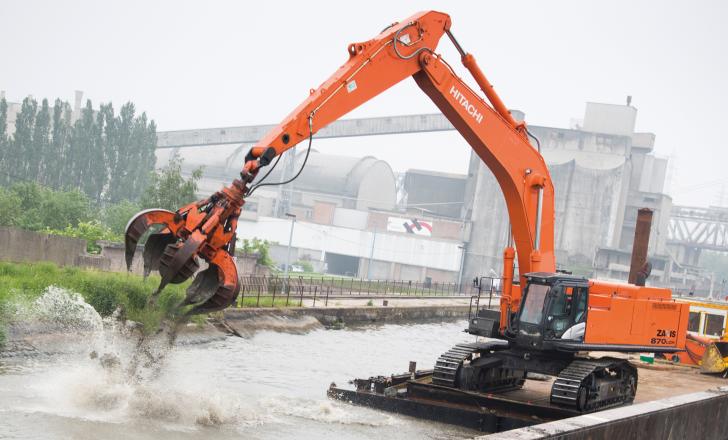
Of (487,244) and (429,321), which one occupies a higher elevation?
(487,244)

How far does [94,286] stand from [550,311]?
1187 cm

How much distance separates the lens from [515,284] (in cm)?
1709

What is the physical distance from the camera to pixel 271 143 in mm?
12875

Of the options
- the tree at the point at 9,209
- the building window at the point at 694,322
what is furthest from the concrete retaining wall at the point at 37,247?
the building window at the point at 694,322

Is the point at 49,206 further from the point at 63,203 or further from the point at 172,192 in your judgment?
the point at 172,192

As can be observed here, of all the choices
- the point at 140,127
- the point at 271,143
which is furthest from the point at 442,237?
the point at 271,143

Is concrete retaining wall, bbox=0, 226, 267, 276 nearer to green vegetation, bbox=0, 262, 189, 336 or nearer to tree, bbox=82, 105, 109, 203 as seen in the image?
green vegetation, bbox=0, 262, 189, 336

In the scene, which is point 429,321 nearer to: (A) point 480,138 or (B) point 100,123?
(A) point 480,138

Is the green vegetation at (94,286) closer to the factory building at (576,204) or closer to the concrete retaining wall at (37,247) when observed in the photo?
the concrete retaining wall at (37,247)

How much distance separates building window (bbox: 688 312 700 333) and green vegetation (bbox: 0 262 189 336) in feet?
44.5

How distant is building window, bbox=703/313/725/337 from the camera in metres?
24.5

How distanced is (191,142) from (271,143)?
76.7 meters

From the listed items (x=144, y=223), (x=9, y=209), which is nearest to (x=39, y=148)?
(x=9, y=209)

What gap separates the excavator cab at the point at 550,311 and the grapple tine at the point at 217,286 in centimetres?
582
